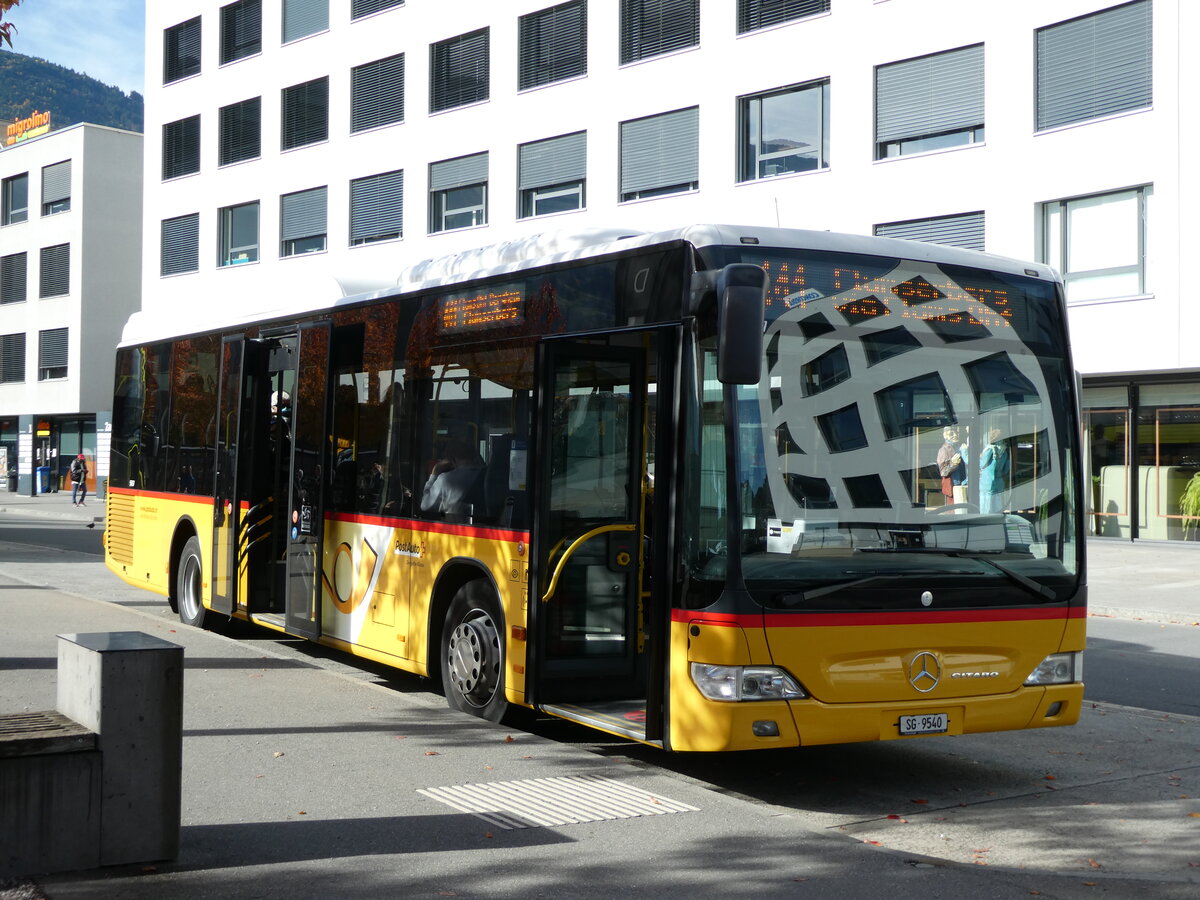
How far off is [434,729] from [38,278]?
5373 cm

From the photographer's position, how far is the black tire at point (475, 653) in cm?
834

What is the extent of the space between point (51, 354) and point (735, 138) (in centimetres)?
3596

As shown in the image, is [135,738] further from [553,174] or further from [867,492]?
[553,174]

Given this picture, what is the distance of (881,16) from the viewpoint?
2753 centimetres

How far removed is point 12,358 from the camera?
57688 millimetres

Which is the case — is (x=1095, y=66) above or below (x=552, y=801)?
above

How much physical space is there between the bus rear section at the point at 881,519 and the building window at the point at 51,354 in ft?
173

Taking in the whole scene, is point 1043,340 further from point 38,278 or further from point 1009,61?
point 38,278

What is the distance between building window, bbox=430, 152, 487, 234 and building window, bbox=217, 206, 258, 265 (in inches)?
328

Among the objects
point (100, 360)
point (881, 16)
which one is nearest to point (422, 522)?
point (881, 16)

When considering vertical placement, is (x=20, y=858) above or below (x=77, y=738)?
below

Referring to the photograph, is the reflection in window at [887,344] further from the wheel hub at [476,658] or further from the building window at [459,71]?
the building window at [459,71]

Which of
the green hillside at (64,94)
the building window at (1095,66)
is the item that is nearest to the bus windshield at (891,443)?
the building window at (1095,66)

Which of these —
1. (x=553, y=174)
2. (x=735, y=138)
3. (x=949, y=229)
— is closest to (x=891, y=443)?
(x=949, y=229)
